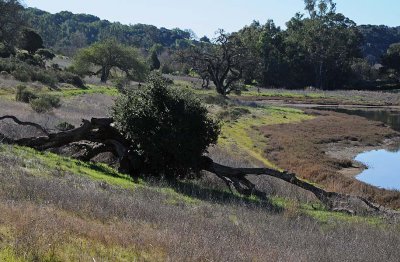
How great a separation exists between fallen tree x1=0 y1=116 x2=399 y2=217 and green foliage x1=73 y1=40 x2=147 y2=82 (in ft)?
161

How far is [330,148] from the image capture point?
127 feet

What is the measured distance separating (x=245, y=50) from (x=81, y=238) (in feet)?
208

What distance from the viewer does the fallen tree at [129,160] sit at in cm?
1731

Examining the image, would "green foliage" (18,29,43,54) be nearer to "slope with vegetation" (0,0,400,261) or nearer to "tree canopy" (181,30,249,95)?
"tree canopy" (181,30,249,95)

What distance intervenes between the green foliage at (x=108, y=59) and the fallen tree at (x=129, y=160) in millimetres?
49214

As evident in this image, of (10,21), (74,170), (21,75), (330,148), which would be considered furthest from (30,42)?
(74,170)

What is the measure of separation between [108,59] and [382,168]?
43.9 metres

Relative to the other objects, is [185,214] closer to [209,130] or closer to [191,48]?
[209,130]

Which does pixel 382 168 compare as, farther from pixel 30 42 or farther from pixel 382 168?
pixel 30 42

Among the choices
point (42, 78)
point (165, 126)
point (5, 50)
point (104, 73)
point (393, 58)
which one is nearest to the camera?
point (165, 126)

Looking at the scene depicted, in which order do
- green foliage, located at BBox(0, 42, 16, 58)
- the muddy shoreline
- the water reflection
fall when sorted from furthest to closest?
green foliage, located at BBox(0, 42, 16, 58) < the muddy shoreline < the water reflection

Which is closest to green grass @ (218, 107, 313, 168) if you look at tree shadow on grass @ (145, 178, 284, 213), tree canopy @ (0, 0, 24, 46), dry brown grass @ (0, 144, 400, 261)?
tree shadow on grass @ (145, 178, 284, 213)

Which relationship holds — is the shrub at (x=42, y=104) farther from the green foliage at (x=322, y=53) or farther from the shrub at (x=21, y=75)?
the green foliage at (x=322, y=53)

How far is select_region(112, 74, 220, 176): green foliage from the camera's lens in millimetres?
17156
